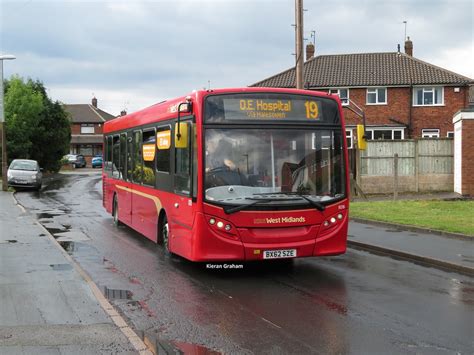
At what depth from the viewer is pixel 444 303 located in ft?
23.5

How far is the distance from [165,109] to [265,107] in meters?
2.45

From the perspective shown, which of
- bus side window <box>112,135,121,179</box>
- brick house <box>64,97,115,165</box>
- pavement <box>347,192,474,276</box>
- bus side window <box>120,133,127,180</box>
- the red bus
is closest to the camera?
the red bus

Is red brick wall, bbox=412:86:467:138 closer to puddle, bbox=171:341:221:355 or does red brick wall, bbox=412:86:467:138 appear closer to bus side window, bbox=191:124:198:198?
bus side window, bbox=191:124:198:198

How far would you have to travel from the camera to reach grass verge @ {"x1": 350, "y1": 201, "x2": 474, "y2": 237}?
1340 cm

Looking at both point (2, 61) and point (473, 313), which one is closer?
point (473, 313)

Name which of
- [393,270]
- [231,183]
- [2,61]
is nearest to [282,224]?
[231,183]

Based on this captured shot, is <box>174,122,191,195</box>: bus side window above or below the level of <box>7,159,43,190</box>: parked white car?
above

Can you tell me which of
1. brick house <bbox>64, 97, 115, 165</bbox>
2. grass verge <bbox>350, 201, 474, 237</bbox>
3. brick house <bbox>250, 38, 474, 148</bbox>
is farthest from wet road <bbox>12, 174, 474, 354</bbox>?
brick house <bbox>64, 97, 115, 165</bbox>

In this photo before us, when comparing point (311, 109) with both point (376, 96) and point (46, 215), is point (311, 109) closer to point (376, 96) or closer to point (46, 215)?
point (46, 215)

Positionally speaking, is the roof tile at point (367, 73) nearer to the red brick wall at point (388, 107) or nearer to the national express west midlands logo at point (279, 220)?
the red brick wall at point (388, 107)

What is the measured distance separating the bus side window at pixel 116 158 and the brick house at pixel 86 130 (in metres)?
63.2

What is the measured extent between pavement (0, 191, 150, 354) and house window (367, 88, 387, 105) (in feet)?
102

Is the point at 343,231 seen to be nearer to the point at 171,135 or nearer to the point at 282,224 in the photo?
the point at 282,224

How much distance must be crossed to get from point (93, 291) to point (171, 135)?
11.5 feet
